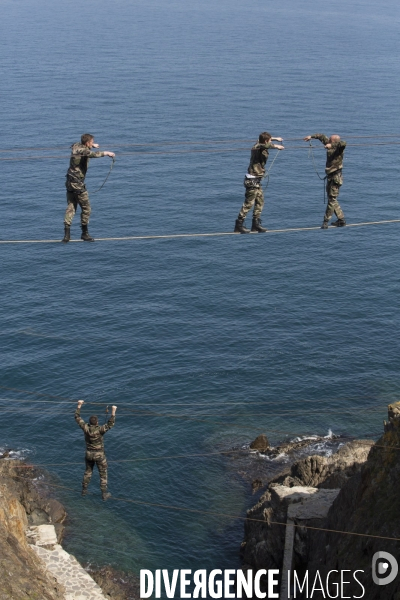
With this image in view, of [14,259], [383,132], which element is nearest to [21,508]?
[14,259]

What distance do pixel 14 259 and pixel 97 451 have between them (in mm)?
45580

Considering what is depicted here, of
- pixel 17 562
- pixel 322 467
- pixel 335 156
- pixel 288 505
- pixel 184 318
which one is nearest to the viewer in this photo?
pixel 335 156

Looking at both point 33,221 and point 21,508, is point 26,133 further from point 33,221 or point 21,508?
point 21,508

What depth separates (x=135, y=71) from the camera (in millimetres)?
149250

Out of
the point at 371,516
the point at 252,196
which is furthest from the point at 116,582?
the point at 252,196

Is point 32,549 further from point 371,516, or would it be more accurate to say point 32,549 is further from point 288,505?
point 371,516

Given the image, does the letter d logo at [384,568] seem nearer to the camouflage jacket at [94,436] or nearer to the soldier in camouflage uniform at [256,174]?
the camouflage jacket at [94,436]

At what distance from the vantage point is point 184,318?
64250 mm

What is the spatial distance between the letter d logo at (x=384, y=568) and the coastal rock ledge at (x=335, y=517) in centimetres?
20

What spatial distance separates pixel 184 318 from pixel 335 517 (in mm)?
33165

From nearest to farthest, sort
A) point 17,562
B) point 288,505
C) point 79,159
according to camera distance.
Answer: point 79,159 < point 17,562 < point 288,505

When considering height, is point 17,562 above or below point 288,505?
below

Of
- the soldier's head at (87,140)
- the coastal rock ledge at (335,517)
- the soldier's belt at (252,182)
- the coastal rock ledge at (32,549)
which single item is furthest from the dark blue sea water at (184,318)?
the soldier's head at (87,140)

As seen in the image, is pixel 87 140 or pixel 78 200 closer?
pixel 87 140
